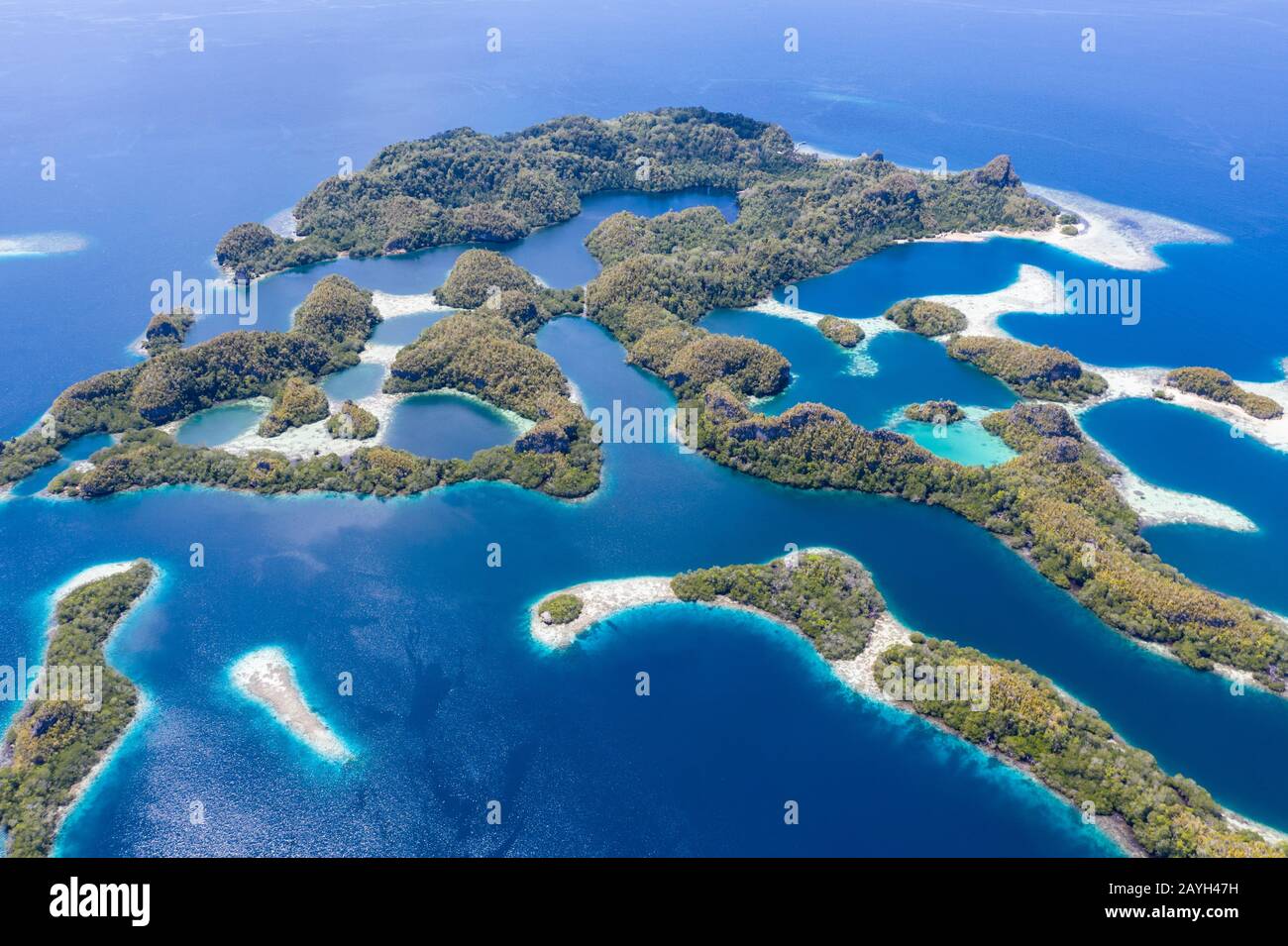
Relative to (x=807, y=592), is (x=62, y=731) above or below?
below

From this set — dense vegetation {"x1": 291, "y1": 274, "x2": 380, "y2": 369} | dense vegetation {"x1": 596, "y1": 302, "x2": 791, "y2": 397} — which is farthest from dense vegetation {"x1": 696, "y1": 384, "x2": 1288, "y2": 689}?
dense vegetation {"x1": 291, "y1": 274, "x2": 380, "y2": 369}

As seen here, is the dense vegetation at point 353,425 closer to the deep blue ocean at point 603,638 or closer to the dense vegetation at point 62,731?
the deep blue ocean at point 603,638

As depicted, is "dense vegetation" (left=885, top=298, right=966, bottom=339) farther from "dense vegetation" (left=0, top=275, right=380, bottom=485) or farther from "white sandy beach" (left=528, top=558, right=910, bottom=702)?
"dense vegetation" (left=0, top=275, right=380, bottom=485)

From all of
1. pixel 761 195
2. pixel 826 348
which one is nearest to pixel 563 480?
pixel 826 348

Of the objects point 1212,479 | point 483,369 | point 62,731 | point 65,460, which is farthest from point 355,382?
point 1212,479

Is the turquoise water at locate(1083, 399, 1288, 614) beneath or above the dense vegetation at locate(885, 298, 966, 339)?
beneath

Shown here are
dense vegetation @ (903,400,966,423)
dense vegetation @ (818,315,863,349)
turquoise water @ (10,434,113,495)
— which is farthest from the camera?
dense vegetation @ (818,315,863,349)

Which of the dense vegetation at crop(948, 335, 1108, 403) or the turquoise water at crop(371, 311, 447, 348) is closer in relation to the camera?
the dense vegetation at crop(948, 335, 1108, 403)

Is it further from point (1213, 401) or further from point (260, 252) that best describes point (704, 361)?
point (260, 252)
